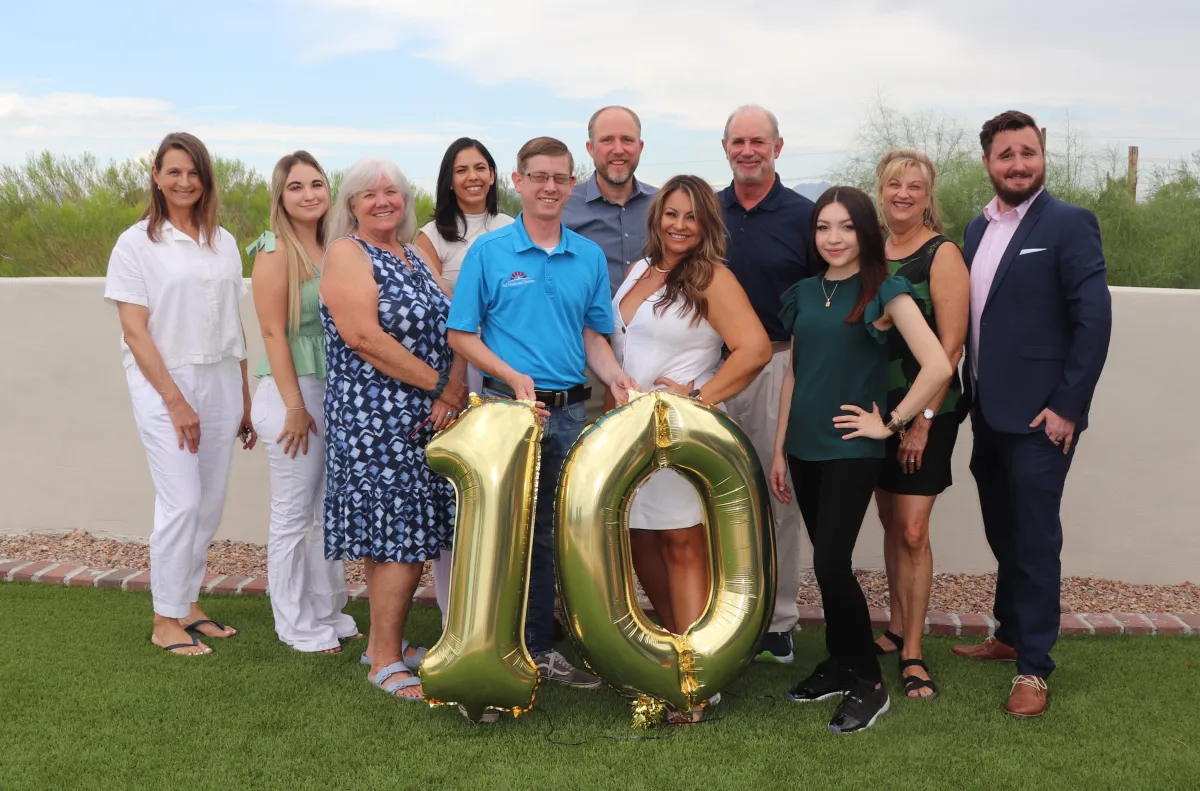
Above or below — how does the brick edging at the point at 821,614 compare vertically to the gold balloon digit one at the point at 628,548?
below

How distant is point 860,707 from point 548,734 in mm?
1012

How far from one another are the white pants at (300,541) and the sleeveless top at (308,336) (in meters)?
0.06

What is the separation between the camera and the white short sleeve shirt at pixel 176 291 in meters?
3.91

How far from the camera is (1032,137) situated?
11.3ft

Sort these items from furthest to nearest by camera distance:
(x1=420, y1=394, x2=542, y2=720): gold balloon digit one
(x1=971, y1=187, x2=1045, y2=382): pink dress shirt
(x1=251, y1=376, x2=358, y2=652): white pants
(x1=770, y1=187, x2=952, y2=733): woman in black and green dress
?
(x1=251, y1=376, x2=358, y2=652): white pants → (x1=971, y1=187, x2=1045, y2=382): pink dress shirt → (x1=770, y1=187, x2=952, y2=733): woman in black and green dress → (x1=420, y1=394, x2=542, y2=720): gold balloon digit one

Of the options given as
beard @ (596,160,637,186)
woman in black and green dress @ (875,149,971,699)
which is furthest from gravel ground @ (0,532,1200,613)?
beard @ (596,160,637,186)

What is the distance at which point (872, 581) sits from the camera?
515 centimetres

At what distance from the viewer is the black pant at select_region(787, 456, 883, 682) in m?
3.30

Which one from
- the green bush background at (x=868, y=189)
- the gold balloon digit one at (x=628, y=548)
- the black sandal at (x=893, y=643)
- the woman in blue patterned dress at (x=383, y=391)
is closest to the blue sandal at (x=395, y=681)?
the woman in blue patterned dress at (x=383, y=391)

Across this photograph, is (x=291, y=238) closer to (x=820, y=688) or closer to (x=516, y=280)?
(x=516, y=280)

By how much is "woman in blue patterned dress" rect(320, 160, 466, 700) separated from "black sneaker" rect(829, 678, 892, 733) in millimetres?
1429

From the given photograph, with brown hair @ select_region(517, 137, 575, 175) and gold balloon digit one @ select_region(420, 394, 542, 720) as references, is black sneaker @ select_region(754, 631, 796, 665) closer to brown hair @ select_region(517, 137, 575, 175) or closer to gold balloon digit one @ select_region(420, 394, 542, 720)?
gold balloon digit one @ select_region(420, 394, 542, 720)

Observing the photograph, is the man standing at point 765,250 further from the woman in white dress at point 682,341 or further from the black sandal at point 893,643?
the woman in white dress at point 682,341

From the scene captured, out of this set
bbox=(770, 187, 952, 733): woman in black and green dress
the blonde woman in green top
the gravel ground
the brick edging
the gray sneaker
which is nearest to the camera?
bbox=(770, 187, 952, 733): woman in black and green dress
